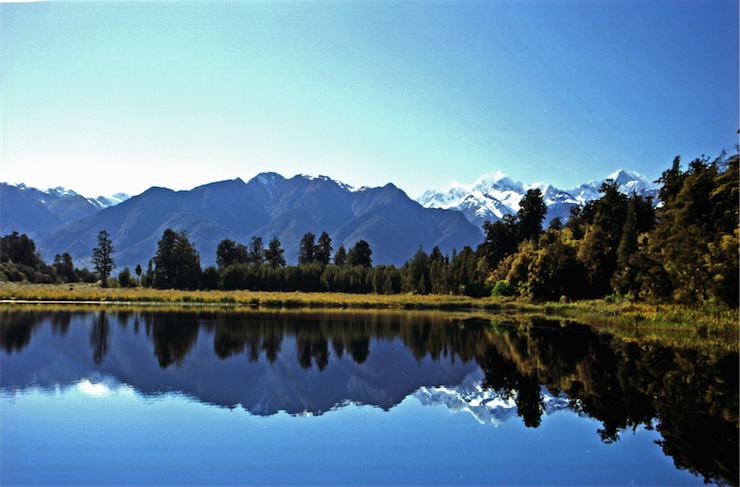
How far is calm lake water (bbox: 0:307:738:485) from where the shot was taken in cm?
1009

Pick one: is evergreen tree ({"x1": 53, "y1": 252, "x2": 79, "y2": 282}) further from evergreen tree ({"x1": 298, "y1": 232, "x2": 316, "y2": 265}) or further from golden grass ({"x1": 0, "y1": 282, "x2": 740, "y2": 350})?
golden grass ({"x1": 0, "y1": 282, "x2": 740, "y2": 350})

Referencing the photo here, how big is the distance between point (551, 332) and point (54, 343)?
91.0 ft

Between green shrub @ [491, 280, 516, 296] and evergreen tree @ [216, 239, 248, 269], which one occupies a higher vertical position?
evergreen tree @ [216, 239, 248, 269]

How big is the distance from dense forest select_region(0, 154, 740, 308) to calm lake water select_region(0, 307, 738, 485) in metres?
15.3

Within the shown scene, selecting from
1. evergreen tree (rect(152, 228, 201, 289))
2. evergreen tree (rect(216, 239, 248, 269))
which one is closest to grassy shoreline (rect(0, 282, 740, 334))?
evergreen tree (rect(152, 228, 201, 289))

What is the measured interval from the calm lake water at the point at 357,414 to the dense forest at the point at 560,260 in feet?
50.1

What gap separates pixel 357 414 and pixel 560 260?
5556cm

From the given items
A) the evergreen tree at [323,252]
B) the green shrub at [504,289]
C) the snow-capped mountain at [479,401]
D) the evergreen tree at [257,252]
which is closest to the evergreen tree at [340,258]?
the evergreen tree at [323,252]

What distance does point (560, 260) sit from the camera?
6556 cm

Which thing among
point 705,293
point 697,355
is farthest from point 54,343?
point 705,293

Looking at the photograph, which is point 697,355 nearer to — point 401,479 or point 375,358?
point 375,358

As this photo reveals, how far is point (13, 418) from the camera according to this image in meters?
12.5

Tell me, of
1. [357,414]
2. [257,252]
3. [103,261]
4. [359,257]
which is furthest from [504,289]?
[357,414]

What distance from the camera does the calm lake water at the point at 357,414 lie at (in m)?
10.1
